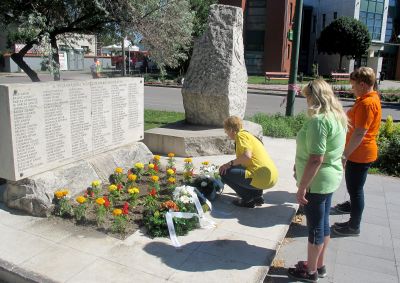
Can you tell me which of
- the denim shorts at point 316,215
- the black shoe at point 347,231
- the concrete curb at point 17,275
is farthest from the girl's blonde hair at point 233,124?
the concrete curb at point 17,275

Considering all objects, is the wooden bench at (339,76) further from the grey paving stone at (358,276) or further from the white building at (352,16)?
the grey paving stone at (358,276)

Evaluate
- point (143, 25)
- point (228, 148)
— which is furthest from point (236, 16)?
point (228, 148)

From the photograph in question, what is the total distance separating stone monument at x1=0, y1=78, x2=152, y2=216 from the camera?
4195 millimetres

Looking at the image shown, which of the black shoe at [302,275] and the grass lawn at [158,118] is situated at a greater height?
the grass lawn at [158,118]

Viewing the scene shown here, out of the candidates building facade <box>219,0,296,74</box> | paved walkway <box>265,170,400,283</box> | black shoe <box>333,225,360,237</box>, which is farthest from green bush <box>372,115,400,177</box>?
building facade <box>219,0,296,74</box>

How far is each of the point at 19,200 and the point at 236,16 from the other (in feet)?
17.7

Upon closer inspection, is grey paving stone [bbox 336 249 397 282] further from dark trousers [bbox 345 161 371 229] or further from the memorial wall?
the memorial wall

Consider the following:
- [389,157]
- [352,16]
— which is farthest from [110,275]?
[352,16]

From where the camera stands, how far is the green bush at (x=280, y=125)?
9.42 metres

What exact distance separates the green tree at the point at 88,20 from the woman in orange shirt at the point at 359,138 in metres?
4.86

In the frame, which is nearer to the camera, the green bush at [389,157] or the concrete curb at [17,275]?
the concrete curb at [17,275]

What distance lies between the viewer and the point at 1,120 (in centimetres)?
409

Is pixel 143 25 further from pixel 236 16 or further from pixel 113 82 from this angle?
pixel 113 82

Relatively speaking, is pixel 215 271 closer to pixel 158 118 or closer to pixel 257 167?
pixel 257 167
